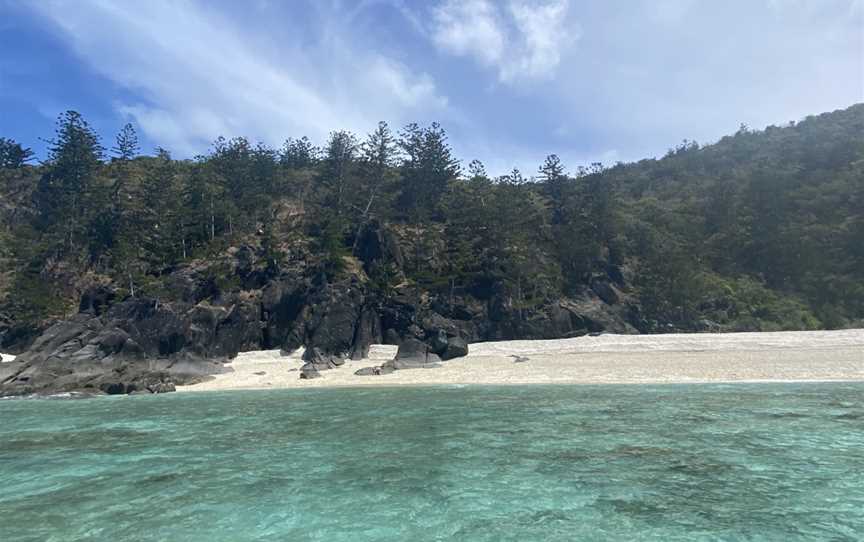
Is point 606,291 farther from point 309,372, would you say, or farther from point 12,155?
point 12,155

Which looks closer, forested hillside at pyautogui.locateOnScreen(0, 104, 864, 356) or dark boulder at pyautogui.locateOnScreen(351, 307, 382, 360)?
dark boulder at pyautogui.locateOnScreen(351, 307, 382, 360)

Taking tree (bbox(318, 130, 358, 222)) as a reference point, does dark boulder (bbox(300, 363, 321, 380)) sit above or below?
below

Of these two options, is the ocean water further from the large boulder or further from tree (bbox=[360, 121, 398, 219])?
tree (bbox=[360, 121, 398, 219])

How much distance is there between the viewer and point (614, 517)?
9.89 m

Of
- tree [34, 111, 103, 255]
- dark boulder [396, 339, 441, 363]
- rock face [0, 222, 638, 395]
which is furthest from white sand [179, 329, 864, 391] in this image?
tree [34, 111, 103, 255]

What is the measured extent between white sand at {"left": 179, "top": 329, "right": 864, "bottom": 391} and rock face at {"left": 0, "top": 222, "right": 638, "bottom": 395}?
240cm

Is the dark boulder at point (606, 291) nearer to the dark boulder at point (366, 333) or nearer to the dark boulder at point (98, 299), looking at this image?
the dark boulder at point (366, 333)

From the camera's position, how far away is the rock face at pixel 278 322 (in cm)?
4312

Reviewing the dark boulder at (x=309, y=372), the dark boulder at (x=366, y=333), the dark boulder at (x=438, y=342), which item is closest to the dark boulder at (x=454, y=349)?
the dark boulder at (x=438, y=342)

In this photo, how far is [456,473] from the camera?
13.3 metres

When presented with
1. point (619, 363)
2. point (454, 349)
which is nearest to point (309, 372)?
point (454, 349)

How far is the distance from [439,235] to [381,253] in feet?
37.2

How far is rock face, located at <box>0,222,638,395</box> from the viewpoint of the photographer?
43125 mm

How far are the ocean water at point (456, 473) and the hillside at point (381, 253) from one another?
85.5 feet
